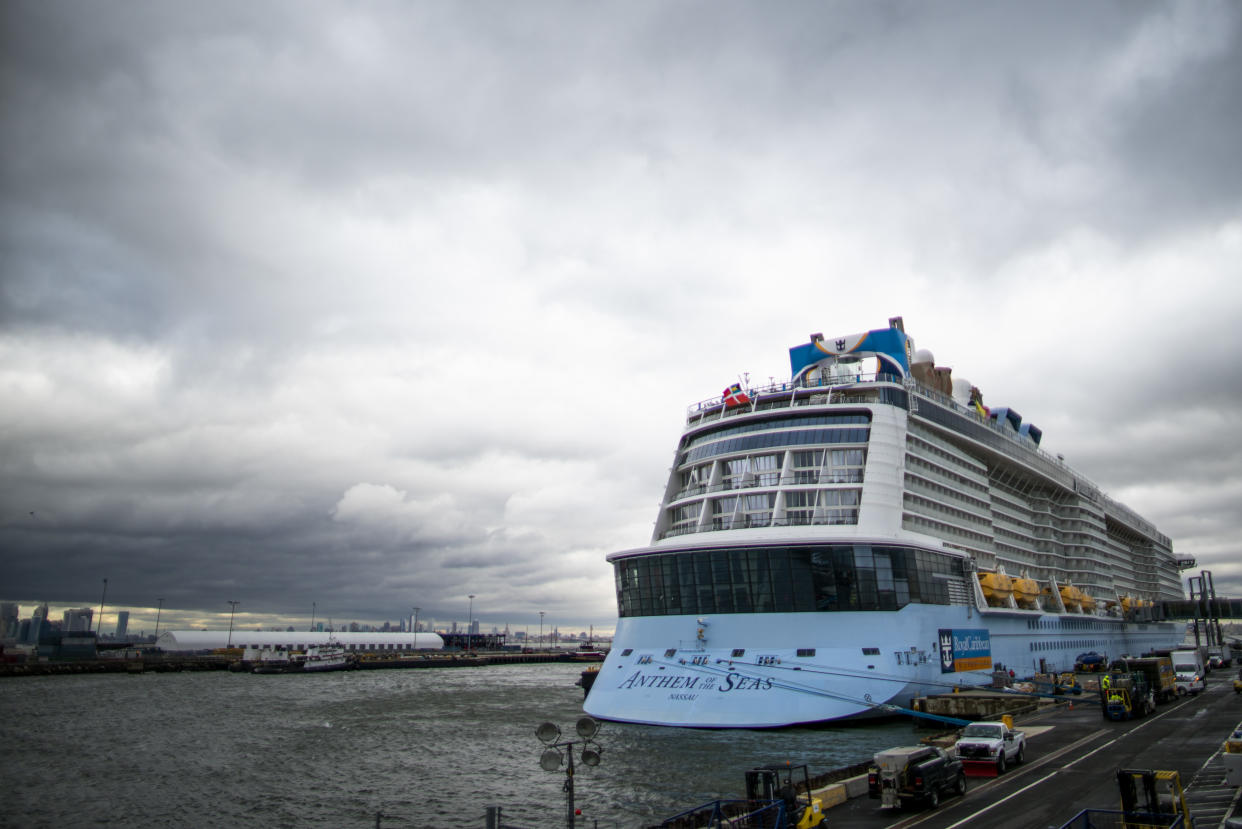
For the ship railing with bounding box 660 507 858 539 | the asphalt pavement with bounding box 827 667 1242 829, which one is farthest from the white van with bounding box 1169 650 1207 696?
the ship railing with bounding box 660 507 858 539

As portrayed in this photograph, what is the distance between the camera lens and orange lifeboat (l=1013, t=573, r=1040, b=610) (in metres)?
60.8

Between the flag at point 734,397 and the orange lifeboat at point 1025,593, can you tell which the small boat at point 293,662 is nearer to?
the flag at point 734,397

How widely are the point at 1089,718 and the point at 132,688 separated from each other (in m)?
104

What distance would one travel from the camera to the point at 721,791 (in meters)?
29.0

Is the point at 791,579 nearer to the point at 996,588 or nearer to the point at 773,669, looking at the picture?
the point at 773,669

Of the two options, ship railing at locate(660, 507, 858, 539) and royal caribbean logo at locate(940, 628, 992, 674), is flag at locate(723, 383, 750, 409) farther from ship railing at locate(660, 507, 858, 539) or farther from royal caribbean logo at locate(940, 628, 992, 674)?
royal caribbean logo at locate(940, 628, 992, 674)

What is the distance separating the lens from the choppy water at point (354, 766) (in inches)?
1172

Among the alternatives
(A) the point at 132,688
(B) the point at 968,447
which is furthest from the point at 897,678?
(A) the point at 132,688

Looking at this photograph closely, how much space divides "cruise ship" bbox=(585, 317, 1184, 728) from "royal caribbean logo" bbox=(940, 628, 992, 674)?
172 millimetres

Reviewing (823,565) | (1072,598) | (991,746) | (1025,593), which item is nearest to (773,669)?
(823,565)

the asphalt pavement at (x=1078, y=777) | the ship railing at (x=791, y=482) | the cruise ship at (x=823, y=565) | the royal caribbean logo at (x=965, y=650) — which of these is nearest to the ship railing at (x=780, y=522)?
the cruise ship at (x=823, y=565)

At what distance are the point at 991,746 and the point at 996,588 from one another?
1261 inches

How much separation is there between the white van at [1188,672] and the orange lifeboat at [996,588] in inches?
437

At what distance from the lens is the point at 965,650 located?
1973 inches
